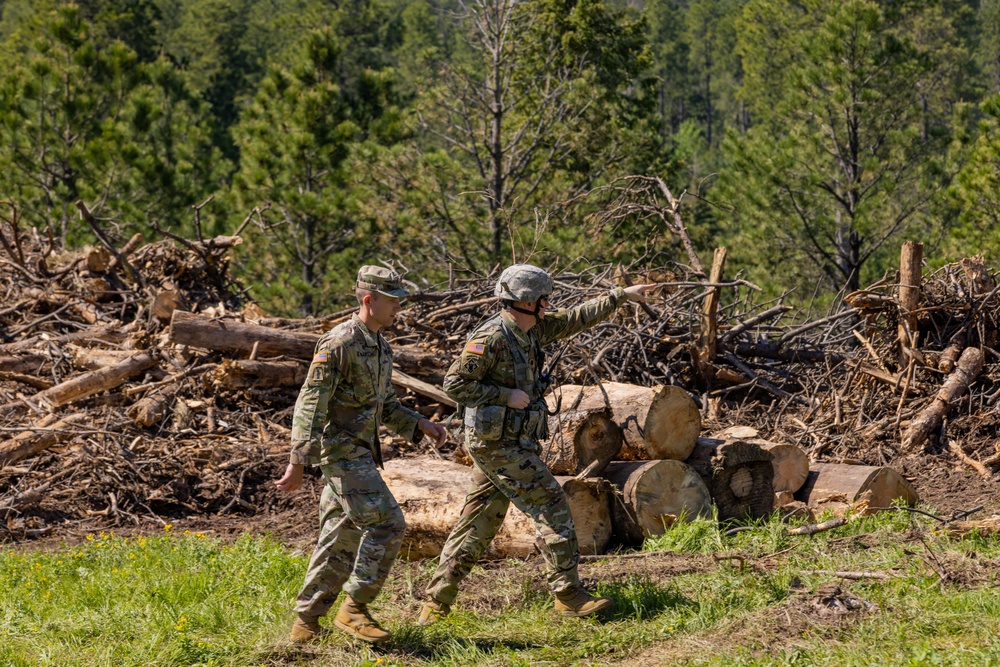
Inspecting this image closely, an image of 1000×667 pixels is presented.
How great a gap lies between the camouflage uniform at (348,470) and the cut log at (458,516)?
1.68 m

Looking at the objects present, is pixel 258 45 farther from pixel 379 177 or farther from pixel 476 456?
pixel 476 456

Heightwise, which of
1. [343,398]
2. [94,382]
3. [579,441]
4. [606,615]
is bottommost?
[94,382]

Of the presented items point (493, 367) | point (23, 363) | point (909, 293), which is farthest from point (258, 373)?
point (909, 293)

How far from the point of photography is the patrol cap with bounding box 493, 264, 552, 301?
5.30 m

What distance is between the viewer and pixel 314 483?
8805 millimetres

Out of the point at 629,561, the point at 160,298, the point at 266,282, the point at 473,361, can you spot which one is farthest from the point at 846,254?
the point at 473,361

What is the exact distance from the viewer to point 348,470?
5.02m

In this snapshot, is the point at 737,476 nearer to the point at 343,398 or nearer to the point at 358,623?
the point at 358,623

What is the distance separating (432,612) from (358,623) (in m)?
0.53

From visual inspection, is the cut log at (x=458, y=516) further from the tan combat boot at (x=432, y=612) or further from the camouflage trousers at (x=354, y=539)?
the camouflage trousers at (x=354, y=539)

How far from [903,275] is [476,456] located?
574 centimetres

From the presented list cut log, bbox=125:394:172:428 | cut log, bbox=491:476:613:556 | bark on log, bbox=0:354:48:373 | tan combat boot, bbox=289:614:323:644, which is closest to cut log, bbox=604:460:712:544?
cut log, bbox=491:476:613:556

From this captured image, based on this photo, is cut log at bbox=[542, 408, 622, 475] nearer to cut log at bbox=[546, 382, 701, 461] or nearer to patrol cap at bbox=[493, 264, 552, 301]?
cut log at bbox=[546, 382, 701, 461]

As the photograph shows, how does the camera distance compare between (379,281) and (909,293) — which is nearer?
(379,281)
